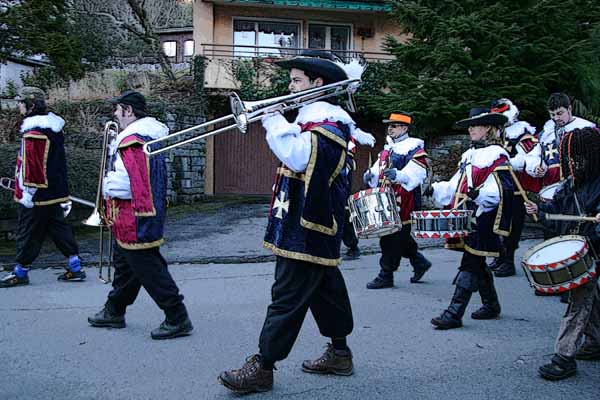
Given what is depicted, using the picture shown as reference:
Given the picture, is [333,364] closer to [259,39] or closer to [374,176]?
[374,176]

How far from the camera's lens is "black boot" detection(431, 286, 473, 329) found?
536 centimetres

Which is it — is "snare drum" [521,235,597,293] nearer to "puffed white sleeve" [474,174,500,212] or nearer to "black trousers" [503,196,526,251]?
"puffed white sleeve" [474,174,500,212]

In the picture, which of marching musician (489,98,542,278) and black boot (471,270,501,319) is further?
marching musician (489,98,542,278)

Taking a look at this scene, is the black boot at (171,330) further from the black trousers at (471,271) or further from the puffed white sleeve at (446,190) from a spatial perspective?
the puffed white sleeve at (446,190)

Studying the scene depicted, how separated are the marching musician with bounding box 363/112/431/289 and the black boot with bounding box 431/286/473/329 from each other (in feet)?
5.08

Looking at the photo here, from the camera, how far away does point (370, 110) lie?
17.8 m

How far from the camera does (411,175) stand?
6.59m

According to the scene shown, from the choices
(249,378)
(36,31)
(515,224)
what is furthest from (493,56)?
(249,378)

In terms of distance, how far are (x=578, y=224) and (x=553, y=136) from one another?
3.32 metres

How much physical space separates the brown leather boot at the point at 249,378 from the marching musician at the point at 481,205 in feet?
6.58

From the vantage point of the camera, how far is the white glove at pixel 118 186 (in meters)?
4.90

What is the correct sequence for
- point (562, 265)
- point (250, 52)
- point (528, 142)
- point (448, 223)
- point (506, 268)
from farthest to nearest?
point (250, 52), point (528, 142), point (506, 268), point (448, 223), point (562, 265)

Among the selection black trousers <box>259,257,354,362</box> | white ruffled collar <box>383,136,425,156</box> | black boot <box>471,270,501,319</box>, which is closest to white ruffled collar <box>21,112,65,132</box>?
white ruffled collar <box>383,136,425,156</box>

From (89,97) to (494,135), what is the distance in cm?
1338
